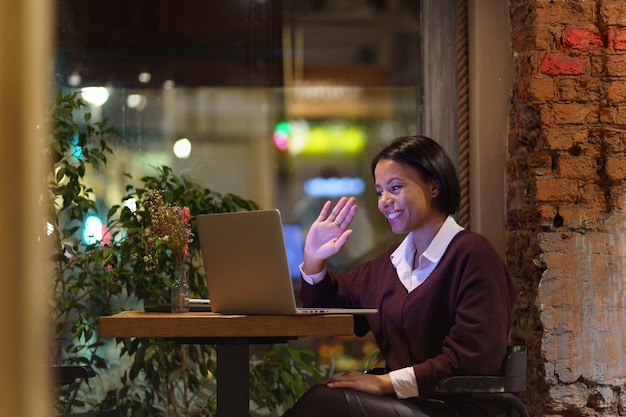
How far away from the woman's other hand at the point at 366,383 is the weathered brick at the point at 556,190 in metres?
1.06

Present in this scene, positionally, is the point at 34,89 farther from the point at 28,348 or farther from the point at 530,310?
the point at 530,310

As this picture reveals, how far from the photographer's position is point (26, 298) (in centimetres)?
22

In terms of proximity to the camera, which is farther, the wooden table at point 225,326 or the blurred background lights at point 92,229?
the blurred background lights at point 92,229

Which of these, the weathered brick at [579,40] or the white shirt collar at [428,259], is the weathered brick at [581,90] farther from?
the white shirt collar at [428,259]

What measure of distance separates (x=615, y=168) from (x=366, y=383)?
1.28 m

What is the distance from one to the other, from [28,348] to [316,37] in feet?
11.1

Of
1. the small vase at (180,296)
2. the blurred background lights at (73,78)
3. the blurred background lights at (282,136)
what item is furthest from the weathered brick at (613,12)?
the blurred background lights at (73,78)

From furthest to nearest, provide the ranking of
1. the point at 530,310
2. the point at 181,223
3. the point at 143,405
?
the point at 143,405, the point at 530,310, the point at 181,223

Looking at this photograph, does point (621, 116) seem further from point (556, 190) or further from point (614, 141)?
point (556, 190)

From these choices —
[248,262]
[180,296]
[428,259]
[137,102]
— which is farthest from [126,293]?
[428,259]

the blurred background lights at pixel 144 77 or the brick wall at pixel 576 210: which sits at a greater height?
the blurred background lights at pixel 144 77

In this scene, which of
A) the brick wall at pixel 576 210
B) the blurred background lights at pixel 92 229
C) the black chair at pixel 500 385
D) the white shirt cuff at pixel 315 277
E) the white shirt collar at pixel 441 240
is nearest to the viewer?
the black chair at pixel 500 385

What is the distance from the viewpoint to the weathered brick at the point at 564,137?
2861 mm

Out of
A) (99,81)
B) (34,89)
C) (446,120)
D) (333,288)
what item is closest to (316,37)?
(446,120)
